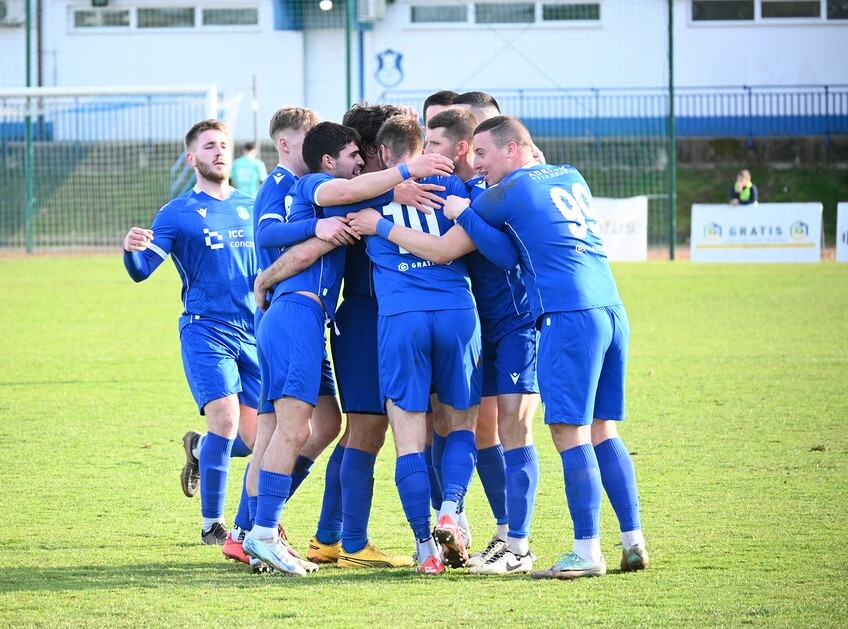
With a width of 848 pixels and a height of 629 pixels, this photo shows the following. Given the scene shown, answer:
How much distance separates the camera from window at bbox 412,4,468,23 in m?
31.6

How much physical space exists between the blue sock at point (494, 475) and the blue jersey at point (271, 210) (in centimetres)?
141

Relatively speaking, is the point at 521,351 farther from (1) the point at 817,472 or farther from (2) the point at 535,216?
(1) the point at 817,472

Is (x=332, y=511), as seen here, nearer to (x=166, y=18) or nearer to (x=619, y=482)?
(x=619, y=482)

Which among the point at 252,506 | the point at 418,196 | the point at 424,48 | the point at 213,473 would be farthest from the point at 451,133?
the point at 424,48

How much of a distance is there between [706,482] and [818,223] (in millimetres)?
17435

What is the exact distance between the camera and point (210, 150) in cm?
636

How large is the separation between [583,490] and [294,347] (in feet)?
4.70

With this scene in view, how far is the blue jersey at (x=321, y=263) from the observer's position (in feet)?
17.8

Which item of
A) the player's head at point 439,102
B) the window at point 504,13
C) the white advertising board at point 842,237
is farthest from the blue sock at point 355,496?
the window at point 504,13

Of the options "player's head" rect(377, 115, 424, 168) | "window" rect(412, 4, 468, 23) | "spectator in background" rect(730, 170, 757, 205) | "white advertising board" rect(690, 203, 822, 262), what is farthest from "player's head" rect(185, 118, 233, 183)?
"window" rect(412, 4, 468, 23)

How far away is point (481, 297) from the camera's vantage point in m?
5.62

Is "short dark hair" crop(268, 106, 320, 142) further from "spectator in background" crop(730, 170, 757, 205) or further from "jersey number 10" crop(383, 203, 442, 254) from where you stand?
"spectator in background" crop(730, 170, 757, 205)

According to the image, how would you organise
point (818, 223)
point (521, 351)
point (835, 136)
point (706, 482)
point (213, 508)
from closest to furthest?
point (521, 351)
point (213, 508)
point (706, 482)
point (818, 223)
point (835, 136)

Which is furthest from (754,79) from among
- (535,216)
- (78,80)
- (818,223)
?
(535,216)
